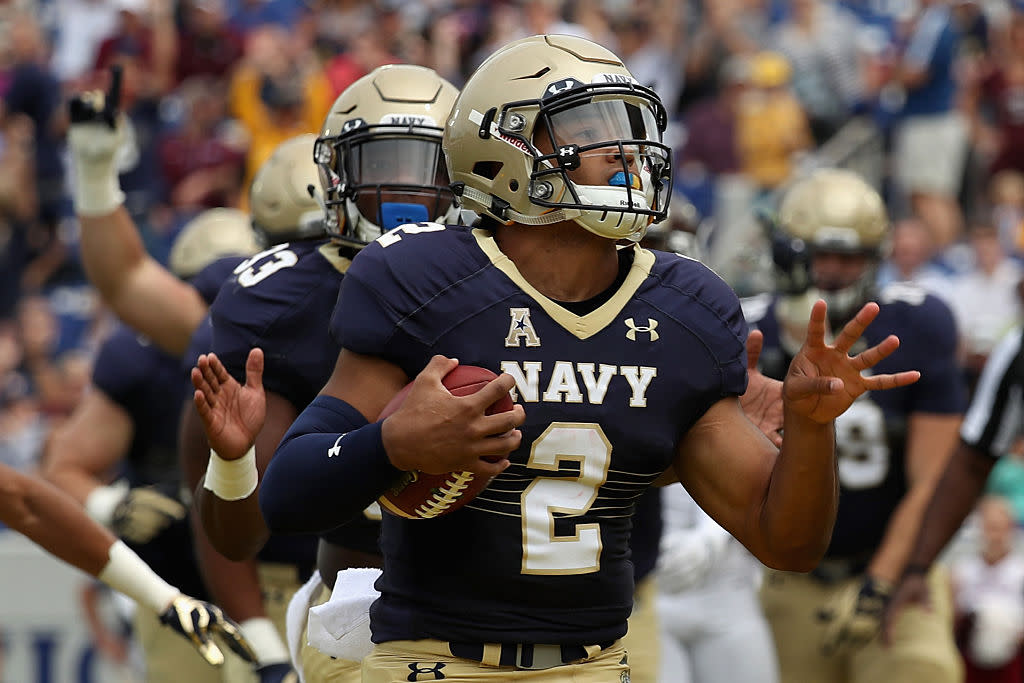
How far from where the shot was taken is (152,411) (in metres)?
5.75

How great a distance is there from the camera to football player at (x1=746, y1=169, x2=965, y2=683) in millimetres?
5426

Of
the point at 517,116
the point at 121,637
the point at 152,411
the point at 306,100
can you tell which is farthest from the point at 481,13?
the point at 517,116

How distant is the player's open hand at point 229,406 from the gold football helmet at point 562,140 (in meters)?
0.59

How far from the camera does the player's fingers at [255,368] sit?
3.15 metres

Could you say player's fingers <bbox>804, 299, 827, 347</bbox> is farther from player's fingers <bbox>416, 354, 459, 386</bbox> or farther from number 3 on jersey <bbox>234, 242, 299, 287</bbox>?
number 3 on jersey <bbox>234, 242, 299, 287</bbox>

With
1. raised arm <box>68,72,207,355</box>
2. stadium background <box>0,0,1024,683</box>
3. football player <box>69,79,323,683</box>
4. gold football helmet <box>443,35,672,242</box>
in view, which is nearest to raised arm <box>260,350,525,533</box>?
gold football helmet <box>443,35,672,242</box>

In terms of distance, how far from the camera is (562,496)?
289 centimetres

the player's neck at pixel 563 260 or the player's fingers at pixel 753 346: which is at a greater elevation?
the player's neck at pixel 563 260

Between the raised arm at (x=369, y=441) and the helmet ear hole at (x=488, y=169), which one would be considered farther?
the helmet ear hole at (x=488, y=169)

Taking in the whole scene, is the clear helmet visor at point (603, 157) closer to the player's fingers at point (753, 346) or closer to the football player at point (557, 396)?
the football player at point (557, 396)

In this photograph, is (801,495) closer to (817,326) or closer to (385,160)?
(817,326)

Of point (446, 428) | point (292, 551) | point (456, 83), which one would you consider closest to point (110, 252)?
point (292, 551)

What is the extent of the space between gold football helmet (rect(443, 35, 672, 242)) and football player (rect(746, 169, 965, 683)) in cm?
251

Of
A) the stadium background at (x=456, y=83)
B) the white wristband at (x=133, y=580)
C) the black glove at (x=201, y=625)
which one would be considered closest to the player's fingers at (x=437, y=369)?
the black glove at (x=201, y=625)
